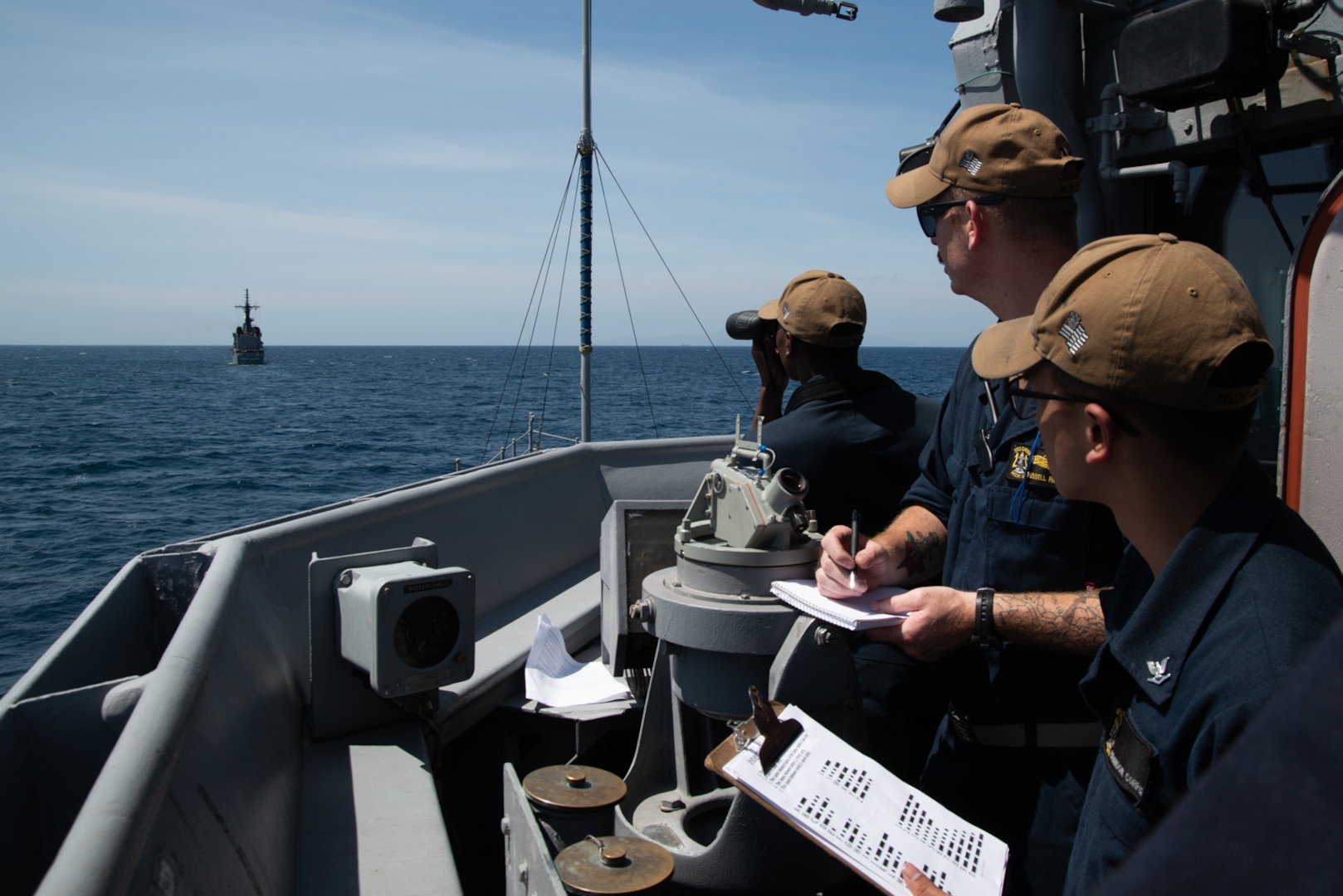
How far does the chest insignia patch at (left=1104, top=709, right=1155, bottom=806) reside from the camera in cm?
131

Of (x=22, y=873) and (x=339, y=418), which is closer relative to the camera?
(x=22, y=873)

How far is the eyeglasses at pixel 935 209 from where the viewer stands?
2.38m

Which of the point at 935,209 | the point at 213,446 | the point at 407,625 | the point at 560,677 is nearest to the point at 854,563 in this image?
the point at 935,209

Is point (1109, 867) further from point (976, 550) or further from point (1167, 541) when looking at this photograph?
point (976, 550)

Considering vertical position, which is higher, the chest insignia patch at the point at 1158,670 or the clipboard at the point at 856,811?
the chest insignia patch at the point at 1158,670

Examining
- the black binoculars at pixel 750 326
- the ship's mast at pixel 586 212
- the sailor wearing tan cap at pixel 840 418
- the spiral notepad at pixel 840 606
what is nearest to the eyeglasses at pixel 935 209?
the sailor wearing tan cap at pixel 840 418

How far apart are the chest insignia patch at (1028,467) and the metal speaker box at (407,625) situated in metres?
1.70

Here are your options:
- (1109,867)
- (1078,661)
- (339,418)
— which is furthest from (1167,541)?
(339,418)

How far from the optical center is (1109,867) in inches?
55.1

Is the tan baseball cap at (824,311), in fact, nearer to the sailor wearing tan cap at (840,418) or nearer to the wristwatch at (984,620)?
the sailor wearing tan cap at (840,418)

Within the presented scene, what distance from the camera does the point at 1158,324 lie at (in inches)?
51.6

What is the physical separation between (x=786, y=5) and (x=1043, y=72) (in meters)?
1.30

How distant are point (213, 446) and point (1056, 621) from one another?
4586cm

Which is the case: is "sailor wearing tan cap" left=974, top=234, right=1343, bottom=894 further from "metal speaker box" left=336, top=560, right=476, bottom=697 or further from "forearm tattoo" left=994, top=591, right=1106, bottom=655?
"metal speaker box" left=336, top=560, right=476, bottom=697
